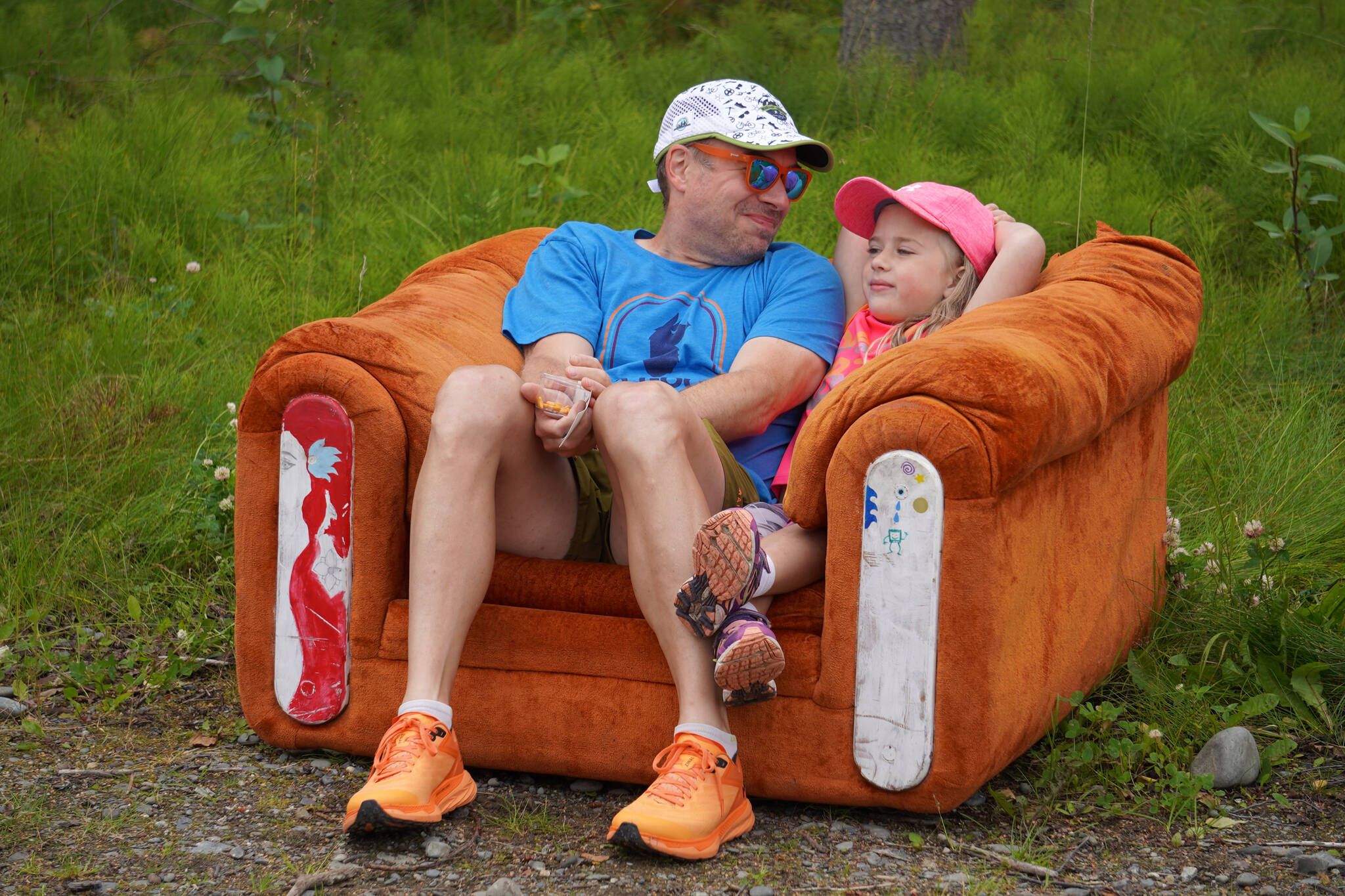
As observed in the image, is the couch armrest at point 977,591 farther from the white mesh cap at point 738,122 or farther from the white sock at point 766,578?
the white mesh cap at point 738,122

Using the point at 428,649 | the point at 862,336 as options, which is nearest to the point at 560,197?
the point at 862,336

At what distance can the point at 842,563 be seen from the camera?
1996 mm

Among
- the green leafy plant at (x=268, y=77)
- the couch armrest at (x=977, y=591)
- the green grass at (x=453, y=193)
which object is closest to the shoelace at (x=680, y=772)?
the couch armrest at (x=977, y=591)

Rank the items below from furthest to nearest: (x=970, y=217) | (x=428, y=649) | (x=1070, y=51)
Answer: (x=1070, y=51) < (x=970, y=217) < (x=428, y=649)

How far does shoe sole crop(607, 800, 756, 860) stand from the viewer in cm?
187

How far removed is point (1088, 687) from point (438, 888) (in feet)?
4.30

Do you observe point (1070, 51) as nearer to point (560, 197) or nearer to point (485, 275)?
point (560, 197)

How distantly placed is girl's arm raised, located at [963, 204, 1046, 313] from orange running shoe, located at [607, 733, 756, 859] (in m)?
1.08

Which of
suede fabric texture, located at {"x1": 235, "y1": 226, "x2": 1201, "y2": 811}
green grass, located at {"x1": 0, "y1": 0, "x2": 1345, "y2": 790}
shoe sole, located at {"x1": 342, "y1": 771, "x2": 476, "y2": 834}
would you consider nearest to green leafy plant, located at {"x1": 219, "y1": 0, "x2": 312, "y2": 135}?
green grass, located at {"x1": 0, "y1": 0, "x2": 1345, "y2": 790}

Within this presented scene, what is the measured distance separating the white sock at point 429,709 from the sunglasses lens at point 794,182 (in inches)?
55.9

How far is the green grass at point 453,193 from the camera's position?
316 centimetres

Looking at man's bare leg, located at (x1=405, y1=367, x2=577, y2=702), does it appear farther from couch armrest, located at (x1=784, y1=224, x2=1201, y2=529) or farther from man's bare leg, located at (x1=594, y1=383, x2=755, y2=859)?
couch armrest, located at (x1=784, y1=224, x2=1201, y2=529)

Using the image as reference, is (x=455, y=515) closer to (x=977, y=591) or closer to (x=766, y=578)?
(x=766, y=578)

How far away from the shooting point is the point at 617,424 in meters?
2.11
